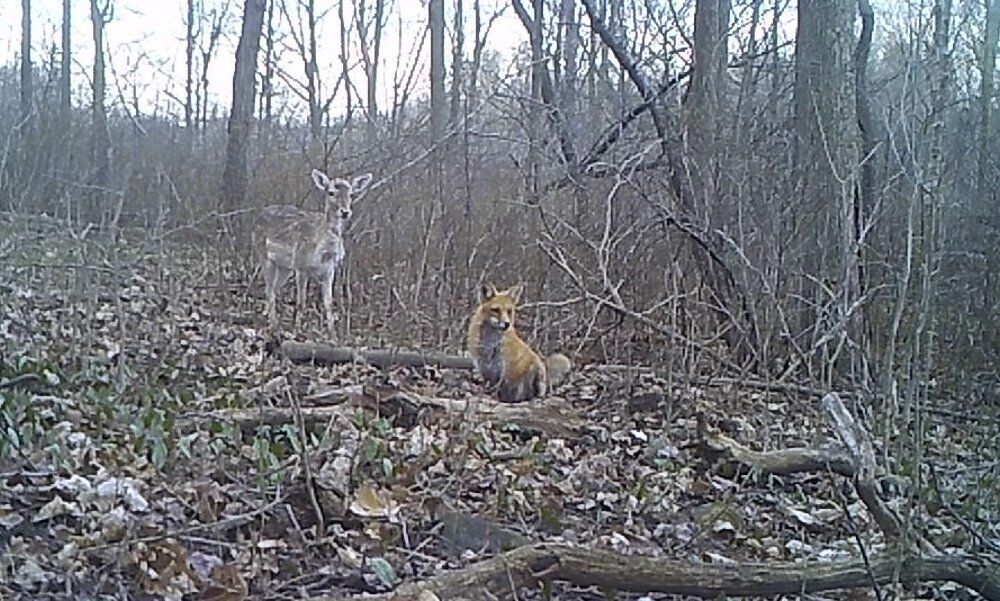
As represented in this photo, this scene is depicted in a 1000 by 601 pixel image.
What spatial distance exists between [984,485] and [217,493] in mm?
3606

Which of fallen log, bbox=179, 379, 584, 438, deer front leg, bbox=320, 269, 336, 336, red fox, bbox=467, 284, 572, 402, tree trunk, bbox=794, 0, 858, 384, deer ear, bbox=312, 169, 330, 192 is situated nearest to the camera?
fallen log, bbox=179, 379, 584, 438

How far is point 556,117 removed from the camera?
1065 centimetres

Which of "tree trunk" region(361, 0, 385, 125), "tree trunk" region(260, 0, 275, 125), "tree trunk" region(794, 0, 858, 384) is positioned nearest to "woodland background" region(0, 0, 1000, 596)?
"tree trunk" region(794, 0, 858, 384)

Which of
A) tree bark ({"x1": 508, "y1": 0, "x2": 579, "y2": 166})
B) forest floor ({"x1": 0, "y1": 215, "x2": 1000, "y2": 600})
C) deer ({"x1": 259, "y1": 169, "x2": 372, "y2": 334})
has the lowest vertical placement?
forest floor ({"x1": 0, "y1": 215, "x2": 1000, "y2": 600})

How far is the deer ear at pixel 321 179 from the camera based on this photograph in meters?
11.5

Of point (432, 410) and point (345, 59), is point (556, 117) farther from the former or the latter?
point (345, 59)

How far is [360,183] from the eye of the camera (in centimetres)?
1181

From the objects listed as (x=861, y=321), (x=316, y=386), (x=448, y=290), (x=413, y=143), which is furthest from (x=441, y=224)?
(x=861, y=321)

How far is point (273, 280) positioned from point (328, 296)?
651mm

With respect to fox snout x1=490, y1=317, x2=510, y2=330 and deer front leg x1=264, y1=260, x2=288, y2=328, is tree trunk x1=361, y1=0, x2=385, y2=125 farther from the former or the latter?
fox snout x1=490, y1=317, x2=510, y2=330

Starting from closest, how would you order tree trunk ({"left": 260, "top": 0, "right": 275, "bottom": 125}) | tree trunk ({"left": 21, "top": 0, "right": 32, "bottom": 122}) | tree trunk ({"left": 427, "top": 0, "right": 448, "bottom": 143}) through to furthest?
tree trunk ({"left": 21, "top": 0, "right": 32, "bottom": 122}) → tree trunk ({"left": 427, "top": 0, "right": 448, "bottom": 143}) → tree trunk ({"left": 260, "top": 0, "right": 275, "bottom": 125})

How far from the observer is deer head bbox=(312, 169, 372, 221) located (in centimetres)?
1151

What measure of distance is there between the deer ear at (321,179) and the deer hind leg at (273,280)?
91 centimetres

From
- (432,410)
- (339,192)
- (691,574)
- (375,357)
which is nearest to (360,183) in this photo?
(339,192)
